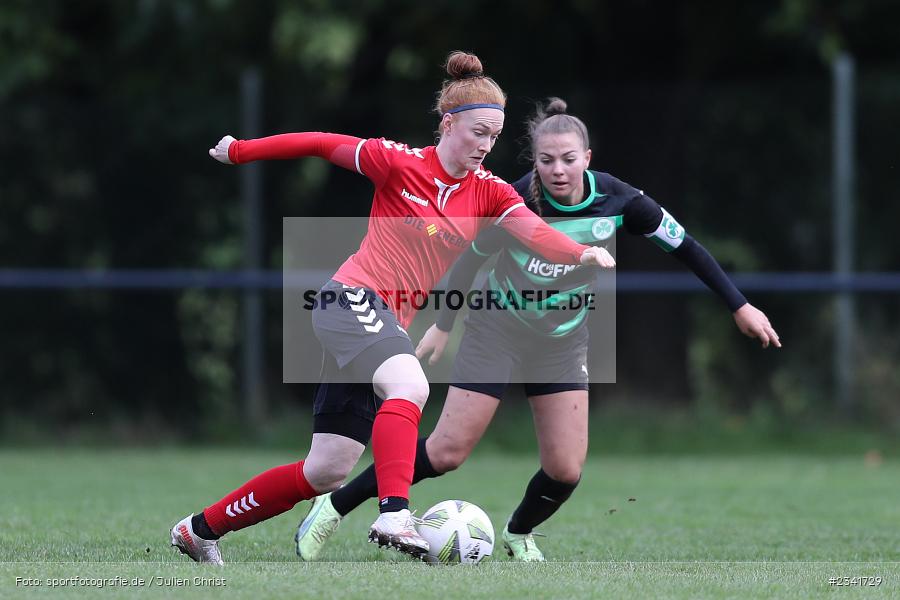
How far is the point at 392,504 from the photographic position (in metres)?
4.89

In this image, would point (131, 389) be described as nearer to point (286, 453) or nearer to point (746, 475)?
point (286, 453)

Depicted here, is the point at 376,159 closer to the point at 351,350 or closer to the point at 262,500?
the point at 351,350

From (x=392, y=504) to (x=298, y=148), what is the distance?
1493 millimetres

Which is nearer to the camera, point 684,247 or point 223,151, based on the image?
point 223,151

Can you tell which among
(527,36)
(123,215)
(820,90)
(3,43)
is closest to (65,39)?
(3,43)

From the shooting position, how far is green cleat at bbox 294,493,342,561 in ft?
18.8

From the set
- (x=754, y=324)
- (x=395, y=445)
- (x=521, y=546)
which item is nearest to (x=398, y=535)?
(x=395, y=445)

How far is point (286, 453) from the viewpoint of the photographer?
38.4 ft

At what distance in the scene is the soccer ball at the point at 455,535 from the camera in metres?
5.20

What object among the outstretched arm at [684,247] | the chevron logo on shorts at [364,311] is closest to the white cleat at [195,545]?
the chevron logo on shorts at [364,311]

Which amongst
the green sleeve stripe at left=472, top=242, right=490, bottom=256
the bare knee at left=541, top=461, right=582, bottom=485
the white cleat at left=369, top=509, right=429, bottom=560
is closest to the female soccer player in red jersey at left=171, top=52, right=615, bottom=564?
the white cleat at left=369, top=509, right=429, bottom=560

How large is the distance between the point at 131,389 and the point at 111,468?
2.05 m

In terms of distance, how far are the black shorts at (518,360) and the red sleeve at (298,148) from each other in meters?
1.11

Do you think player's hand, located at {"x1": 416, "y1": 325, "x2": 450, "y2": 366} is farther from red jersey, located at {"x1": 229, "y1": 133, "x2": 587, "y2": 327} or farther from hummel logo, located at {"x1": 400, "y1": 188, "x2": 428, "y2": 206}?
hummel logo, located at {"x1": 400, "y1": 188, "x2": 428, "y2": 206}
